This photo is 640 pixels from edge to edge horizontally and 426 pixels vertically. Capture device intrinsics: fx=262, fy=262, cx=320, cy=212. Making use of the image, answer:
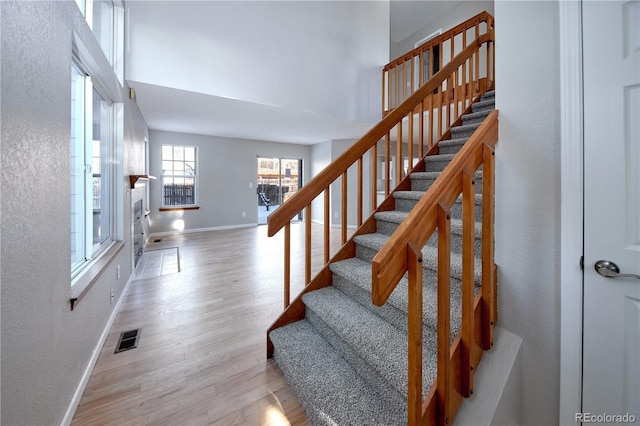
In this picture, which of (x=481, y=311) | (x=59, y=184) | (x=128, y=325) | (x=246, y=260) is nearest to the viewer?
(x=481, y=311)

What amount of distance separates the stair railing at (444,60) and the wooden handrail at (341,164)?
1.92 feet

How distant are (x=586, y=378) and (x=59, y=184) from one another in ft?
7.91

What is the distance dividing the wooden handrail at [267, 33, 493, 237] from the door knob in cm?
132

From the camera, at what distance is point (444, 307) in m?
0.89

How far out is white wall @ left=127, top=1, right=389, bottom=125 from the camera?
3213 mm

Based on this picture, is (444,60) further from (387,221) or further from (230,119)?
(387,221)

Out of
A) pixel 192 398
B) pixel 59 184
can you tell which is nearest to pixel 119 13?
pixel 59 184

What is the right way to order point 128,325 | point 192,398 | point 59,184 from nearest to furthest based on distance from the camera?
1. point 59,184
2. point 192,398
3. point 128,325

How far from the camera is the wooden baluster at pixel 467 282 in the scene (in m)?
0.98

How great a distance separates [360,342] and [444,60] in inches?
229

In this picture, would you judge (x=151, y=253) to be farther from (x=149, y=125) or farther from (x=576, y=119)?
(x=576, y=119)

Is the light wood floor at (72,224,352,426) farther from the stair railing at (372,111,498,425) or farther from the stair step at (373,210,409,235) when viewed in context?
the stair step at (373,210,409,235)

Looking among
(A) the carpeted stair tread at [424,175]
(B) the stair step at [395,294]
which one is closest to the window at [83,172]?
(B) the stair step at [395,294]

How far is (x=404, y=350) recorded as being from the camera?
119 centimetres
